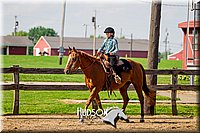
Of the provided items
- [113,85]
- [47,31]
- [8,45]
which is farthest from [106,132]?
[47,31]

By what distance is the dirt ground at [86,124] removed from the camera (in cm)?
933

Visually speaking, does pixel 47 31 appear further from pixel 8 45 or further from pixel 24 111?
pixel 24 111

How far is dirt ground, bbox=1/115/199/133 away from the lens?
9.33 meters

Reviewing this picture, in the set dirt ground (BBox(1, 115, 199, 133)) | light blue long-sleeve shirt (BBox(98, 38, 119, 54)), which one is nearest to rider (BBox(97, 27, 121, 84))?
light blue long-sleeve shirt (BBox(98, 38, 119, 54))

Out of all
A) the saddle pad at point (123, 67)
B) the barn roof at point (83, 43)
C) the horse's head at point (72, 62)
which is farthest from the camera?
the barn roof at point (83, 43)

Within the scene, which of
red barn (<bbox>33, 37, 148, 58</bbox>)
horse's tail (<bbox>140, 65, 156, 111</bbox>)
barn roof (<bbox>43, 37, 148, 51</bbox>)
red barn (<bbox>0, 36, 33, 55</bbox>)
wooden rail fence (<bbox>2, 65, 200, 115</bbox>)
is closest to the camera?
horse's tail (<bbox>140, 65, 156, 111</bbox>)

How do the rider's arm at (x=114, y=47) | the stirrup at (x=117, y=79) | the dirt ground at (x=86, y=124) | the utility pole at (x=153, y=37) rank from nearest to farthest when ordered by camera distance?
1. the dirt ground at (x=86, y=124)
2. the rider's arm at (x=114, y=47)
3. the stirrup at (x=117, y=79)
4. the utility pole at (x=153, y=37)

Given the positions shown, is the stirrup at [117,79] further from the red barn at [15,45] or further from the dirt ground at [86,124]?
the red barn at [15,45]

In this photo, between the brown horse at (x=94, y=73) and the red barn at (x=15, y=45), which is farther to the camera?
the red barn at (x=15, y=45)

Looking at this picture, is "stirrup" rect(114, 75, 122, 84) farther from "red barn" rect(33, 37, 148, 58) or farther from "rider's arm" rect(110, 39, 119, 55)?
"red barn" rect(33, 37, 148, 58)

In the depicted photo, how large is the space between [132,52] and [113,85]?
85.3 metres

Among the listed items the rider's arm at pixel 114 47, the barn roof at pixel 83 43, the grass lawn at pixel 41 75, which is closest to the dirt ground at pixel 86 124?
the rider's arm at pixel 114 47

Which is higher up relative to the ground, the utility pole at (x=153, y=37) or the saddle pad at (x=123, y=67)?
the utility pole at (x=153, y=37)

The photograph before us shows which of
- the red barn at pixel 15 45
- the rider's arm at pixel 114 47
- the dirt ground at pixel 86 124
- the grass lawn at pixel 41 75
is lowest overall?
the dirt ground at pixel 86 124
